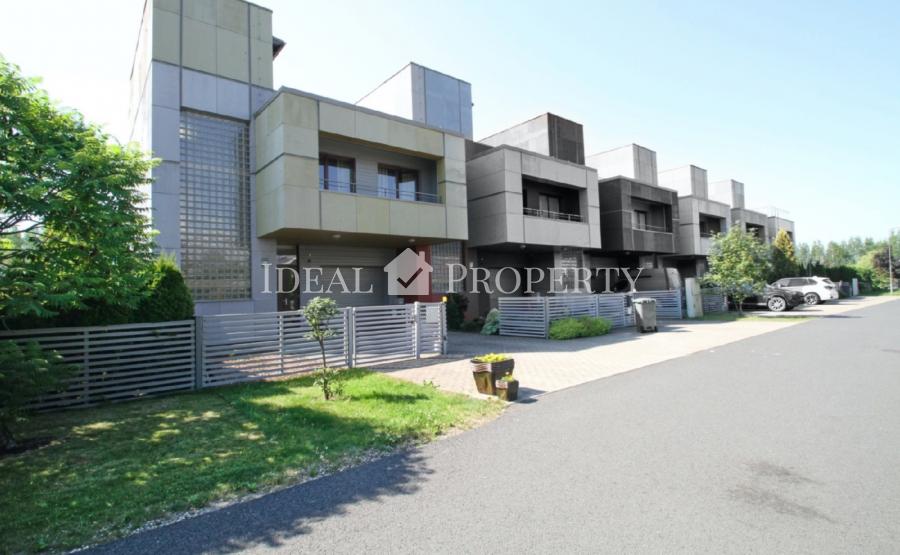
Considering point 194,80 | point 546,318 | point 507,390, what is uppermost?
point 194,80

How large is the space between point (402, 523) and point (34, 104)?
6.72 meters

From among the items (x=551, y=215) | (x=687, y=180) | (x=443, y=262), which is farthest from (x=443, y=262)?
(x=687, y=180)

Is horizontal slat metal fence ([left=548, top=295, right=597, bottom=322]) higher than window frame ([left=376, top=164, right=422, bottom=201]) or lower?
lower

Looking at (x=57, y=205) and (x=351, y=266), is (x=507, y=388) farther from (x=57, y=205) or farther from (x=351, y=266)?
(x=351, y=266)

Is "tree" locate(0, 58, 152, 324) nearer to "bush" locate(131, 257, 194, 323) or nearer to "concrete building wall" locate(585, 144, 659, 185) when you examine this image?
"bush" locate(131, 257, 194, 323)

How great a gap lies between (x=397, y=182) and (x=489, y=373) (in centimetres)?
1212

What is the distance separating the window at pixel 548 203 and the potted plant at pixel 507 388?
16420 mm

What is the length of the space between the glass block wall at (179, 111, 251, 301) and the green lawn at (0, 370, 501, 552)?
254 inches

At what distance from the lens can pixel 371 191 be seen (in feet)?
54.6

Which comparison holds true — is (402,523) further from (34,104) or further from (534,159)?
(534,159)

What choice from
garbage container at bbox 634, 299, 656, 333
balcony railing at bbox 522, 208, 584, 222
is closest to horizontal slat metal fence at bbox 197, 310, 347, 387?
garbage container at bbox 634, 299, 656, 333

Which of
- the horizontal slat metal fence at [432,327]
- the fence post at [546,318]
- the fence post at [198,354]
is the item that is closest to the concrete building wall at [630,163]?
the fence post at [546,318]

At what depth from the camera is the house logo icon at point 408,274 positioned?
18.1m

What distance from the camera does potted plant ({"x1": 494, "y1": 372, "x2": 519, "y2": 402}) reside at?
7062 millimetres
